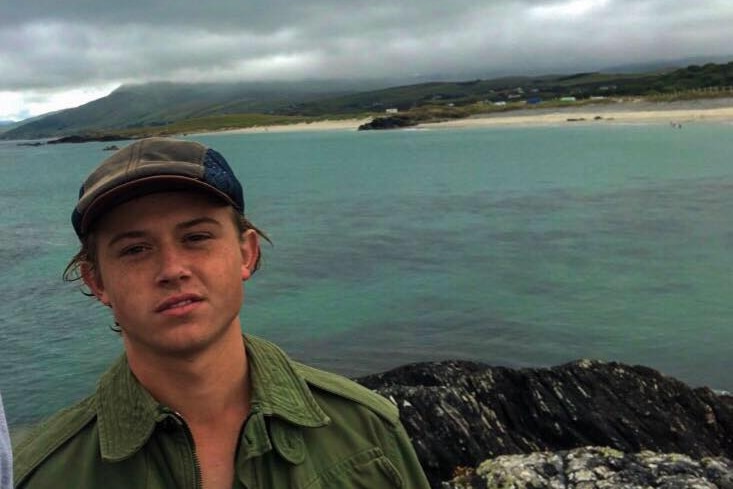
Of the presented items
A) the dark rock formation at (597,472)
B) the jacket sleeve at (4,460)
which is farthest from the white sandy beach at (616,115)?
the jacket sleeve at (4,460)

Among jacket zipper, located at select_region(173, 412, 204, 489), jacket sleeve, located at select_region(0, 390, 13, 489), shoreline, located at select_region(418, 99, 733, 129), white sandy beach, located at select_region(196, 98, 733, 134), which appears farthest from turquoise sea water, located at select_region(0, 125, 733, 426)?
white sandy beach, located at select_region(196, 98, 733, 134)

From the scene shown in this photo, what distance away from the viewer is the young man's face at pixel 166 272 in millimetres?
2205

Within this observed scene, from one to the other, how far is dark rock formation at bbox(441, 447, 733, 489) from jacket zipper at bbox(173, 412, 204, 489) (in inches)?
145

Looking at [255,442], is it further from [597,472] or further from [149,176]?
[597,472]

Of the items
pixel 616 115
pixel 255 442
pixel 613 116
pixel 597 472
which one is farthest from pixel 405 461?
pixel 616 115

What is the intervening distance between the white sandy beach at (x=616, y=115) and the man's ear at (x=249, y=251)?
8671 cm

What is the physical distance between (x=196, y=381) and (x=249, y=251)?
53 centimetres

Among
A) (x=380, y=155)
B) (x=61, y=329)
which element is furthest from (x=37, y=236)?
(x=380, y=155)

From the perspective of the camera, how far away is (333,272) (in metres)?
19.6

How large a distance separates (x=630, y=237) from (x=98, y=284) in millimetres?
22831

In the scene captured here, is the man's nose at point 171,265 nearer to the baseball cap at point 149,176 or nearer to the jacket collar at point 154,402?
the baseball cap at point 149,176

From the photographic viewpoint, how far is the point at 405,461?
2498mm

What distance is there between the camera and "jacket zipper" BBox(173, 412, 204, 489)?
2.21 meters

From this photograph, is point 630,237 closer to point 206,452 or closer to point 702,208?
point 702,208
